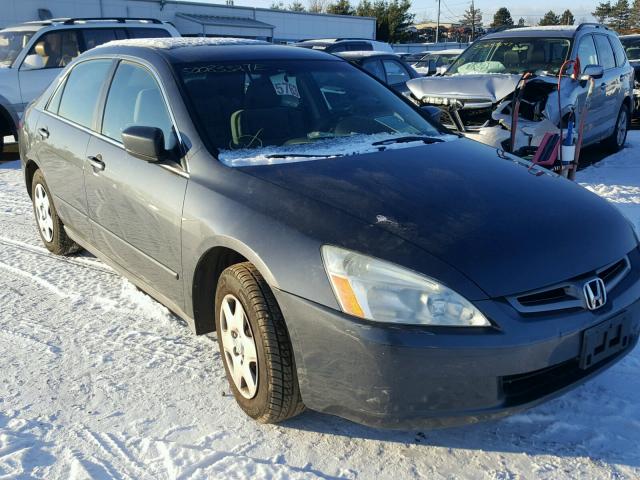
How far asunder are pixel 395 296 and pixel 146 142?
1.56 meters

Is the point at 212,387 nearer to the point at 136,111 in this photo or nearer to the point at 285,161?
the point at 285,161

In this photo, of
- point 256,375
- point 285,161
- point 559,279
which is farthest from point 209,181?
point 559,279

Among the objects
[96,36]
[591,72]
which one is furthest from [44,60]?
[591,72]

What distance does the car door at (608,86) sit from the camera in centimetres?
826

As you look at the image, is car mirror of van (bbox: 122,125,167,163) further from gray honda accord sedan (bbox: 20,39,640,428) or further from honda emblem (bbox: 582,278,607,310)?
honda emblem (bbox: 582,278,607,310)

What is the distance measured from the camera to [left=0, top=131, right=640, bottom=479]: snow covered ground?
244 cm

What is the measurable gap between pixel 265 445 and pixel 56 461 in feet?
2.77

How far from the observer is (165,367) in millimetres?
3238

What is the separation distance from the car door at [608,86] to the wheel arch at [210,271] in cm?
685

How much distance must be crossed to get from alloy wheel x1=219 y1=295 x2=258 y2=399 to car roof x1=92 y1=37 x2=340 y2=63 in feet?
5.07

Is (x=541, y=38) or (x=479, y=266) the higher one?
(x=541, y=38)

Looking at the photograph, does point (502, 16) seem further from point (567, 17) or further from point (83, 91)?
point (83, 91)

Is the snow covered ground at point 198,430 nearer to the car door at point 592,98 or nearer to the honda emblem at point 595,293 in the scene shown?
the honda emblem at point 595,293

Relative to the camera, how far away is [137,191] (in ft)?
10.9
